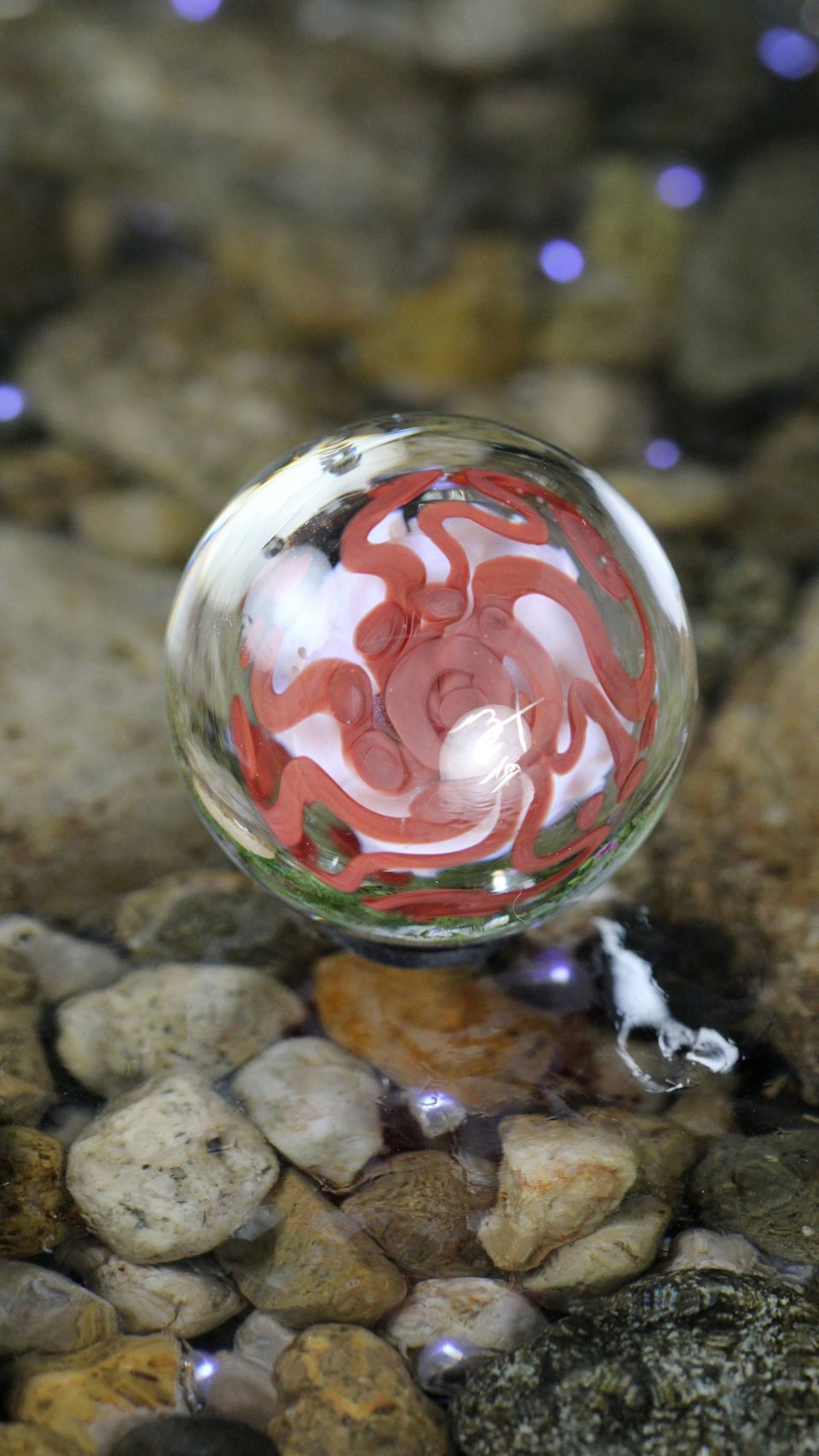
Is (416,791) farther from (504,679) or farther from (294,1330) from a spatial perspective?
(294,1330)

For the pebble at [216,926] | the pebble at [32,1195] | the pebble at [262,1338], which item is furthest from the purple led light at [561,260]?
the pebble at [262,1338]

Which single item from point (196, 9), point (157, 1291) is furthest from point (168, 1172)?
point (196, 9)

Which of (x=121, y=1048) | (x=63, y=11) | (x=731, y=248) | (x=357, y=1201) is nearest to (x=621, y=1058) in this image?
(x=357, y=1201)

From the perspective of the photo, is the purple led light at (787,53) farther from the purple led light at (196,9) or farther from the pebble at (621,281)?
the purple led light at (196,9)

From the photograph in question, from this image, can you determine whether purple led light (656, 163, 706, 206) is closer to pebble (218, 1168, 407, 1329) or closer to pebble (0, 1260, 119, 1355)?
pebble (218, 1168, 407, 1329)

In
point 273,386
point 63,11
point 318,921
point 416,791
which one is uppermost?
point 63,11

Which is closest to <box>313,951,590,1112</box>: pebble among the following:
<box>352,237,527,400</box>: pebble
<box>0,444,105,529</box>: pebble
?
<box>0,444,105,529</box>: pebble
